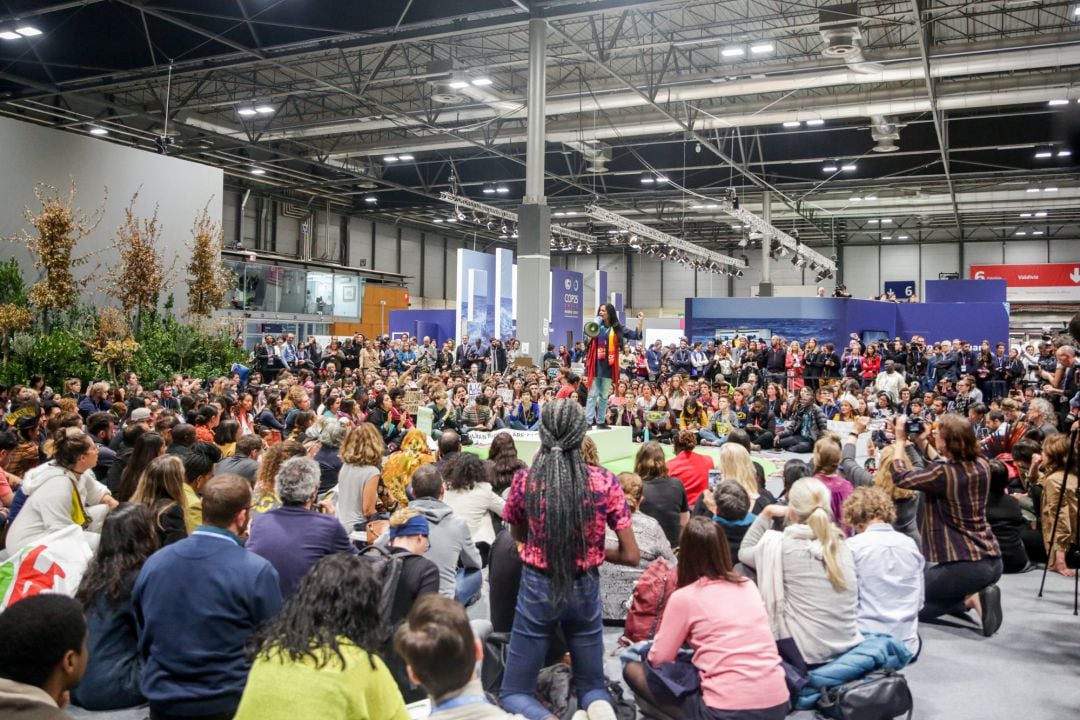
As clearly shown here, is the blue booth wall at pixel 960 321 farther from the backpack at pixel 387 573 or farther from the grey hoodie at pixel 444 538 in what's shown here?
the backpack at pixel 387 573

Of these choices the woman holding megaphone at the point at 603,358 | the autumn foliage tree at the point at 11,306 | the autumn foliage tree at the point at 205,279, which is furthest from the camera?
the autumn foliage tree at the point at 205,279

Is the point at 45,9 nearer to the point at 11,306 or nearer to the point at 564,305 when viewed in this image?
the point at 11,306

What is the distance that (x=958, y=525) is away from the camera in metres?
4.67

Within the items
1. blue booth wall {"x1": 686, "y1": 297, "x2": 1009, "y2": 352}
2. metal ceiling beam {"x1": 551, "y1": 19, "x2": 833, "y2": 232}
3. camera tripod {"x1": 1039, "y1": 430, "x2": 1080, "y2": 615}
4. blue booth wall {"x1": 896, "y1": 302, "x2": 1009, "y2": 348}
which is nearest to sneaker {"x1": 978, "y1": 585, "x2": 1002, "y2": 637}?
camera tripod {"x1": 1039, "y1": 430, "x2": 1080, "y2": 615}

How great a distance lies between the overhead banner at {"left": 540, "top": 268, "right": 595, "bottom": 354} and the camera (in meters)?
21.0

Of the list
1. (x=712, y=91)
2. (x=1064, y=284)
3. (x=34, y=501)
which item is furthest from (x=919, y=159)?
(x=34, y=501)

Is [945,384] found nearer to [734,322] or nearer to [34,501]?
[734,322]

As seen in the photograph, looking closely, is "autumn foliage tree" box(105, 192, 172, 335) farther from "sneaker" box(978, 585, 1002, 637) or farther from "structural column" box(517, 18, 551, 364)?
"sneaker" box(978, 585, 1002, 637)

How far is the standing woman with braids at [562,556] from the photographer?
2.89 m

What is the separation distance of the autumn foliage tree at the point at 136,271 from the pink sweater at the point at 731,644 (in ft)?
43.9

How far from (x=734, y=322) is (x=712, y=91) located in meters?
7.66

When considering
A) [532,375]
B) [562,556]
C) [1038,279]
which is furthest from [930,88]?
[1038,279]

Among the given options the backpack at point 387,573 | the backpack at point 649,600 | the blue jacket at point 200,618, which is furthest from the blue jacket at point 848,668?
the blue jacket at point 200,618

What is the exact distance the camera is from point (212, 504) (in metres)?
2.82
